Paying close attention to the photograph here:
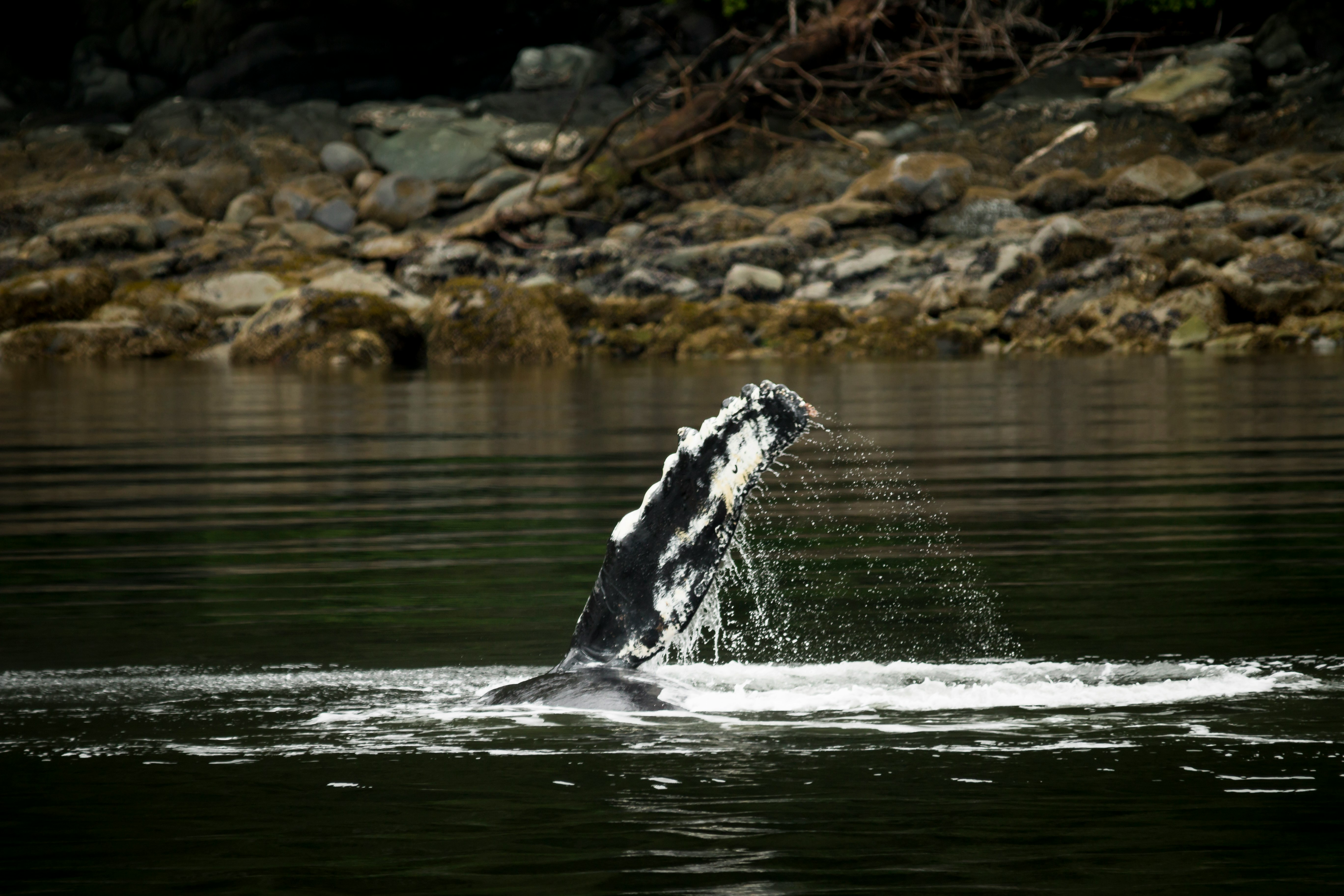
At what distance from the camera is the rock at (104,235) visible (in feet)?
147

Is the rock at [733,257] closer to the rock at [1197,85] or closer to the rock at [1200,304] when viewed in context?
the rock at [1200,304]

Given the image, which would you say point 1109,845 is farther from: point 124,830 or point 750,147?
point 750,147

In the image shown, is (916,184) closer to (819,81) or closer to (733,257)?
(819,81)

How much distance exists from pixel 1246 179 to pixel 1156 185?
2.07 m

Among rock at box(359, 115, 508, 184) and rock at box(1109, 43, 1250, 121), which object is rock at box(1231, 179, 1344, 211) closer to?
rock at box(1109, 43, 1250, 121)

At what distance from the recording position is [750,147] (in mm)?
46938

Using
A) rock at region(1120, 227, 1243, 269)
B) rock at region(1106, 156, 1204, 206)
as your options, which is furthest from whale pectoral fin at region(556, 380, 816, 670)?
rock at region(1106, 156, 1204, 206)

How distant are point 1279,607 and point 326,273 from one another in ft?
113

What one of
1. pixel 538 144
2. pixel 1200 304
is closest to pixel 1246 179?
pixel 1200 304

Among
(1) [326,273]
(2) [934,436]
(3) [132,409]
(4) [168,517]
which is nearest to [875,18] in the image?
(1) [326,273]

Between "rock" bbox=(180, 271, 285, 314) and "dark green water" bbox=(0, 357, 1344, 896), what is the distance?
2501 cm

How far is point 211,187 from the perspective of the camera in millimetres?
48812

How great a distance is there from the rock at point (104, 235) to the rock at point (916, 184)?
17.9m

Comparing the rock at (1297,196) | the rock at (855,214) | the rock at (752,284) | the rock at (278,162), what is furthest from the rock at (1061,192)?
the rock at (278,162)
